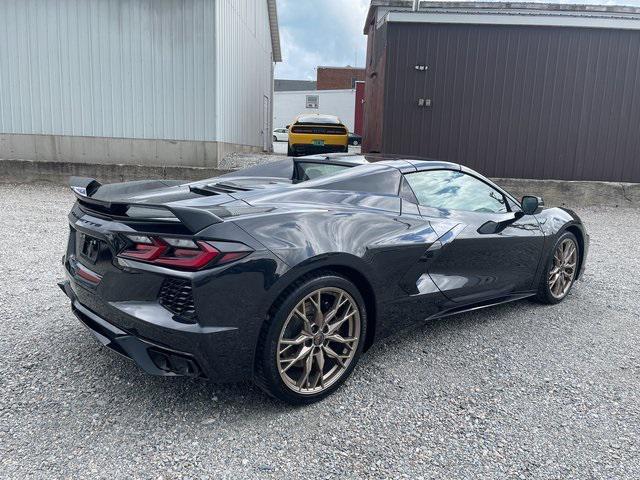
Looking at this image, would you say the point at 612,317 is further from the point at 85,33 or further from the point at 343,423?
the point at 85,33

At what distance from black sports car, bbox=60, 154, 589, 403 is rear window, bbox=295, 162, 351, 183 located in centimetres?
2

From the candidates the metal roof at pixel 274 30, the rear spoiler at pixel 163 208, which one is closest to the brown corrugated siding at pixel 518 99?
the rear spoiler at pixel 163 208

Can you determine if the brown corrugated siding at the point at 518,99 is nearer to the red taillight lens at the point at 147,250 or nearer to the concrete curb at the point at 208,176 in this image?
the concrete curb at the point at 208,176

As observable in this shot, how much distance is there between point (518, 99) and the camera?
10.9 meters

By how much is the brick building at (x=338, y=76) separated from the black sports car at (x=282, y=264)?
44.1 metres

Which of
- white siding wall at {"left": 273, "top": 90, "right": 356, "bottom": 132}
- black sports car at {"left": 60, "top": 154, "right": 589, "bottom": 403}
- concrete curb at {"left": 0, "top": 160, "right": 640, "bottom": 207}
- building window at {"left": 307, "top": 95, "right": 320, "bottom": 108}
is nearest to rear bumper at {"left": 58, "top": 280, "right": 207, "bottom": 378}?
black sports car at {"left": 60, "top": 154, "right": 589, "bottom": 403}

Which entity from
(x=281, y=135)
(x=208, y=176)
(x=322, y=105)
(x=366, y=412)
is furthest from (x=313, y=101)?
(x=366, y=412)

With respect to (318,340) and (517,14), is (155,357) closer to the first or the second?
(318,340)

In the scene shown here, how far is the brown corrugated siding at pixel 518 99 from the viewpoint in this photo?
10.7m

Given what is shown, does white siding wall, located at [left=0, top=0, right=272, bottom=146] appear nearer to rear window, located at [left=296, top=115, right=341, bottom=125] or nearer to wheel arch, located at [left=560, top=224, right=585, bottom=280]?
rear window, located at [left=296, top=115, right=341, bottom=125]

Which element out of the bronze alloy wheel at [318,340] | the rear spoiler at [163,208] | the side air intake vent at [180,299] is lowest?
the bronze alloy wheel at [318,340]

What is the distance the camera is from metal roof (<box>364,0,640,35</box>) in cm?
1054

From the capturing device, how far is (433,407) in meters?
2.71

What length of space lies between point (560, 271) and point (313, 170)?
2.48 meters
